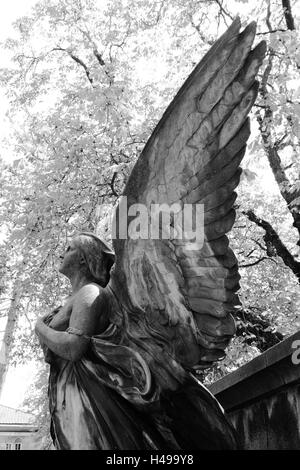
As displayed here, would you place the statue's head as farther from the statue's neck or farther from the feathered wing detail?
the feathered wing detail

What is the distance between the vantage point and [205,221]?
3359 millimetres

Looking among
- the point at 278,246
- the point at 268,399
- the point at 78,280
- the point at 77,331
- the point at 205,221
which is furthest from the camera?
the point at 278,246

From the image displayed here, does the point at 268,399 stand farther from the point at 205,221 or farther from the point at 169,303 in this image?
the point at 205,221

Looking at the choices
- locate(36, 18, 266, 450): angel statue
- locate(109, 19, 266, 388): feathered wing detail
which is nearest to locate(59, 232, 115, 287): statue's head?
locate(36, 18, 266, 450): angel statue

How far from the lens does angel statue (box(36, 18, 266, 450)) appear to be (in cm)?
319

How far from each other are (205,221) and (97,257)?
772 millimetres

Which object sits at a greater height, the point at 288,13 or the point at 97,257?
the point at 288,13

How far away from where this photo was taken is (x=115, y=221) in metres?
3.44

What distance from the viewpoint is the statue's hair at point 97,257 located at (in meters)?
3.72

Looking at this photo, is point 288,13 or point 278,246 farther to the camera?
point 278,246

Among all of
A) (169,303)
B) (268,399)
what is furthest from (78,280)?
(268,399)

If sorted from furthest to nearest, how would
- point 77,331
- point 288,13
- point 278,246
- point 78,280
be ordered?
1. point 278,246
2. point 288,13
3. point 78,280
4. point 77,331

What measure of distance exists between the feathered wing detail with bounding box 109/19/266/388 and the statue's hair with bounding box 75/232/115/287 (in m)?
0.31

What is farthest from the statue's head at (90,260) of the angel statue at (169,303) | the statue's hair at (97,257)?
the angel statue at (169,303)
